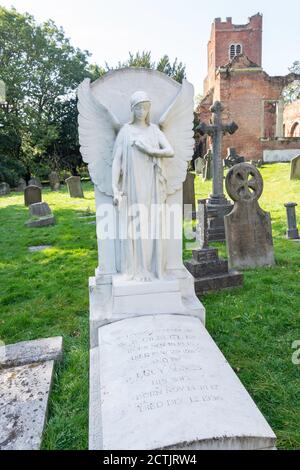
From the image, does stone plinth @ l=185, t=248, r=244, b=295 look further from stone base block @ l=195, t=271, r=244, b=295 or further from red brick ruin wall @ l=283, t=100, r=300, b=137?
red brick ruin wall @ l=283, t=100, r=300, b=137

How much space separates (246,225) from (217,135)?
3049 millimetres

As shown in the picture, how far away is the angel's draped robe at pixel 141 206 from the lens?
3188mm

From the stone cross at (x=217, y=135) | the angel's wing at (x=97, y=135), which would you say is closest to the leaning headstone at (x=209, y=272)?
the angel's wing at (x=97, y=135)

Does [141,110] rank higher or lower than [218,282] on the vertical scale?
higher

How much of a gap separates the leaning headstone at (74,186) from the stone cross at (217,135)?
8.54 meters

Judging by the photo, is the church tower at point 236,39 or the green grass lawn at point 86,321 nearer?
the green grass lawn at point 86,321

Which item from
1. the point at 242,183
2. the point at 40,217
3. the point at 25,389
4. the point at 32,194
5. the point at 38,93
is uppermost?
the point at 38,93

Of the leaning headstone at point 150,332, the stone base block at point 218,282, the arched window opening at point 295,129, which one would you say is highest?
the arched window opening at point 295,129

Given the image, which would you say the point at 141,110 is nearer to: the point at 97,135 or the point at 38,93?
the point at 97,135

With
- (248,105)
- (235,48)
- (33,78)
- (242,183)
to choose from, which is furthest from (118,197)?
(235,48)

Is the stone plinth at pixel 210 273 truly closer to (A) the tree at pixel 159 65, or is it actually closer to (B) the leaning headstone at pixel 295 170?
(B) the leaning headstone at pixel 295 170

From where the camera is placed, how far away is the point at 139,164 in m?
3.18

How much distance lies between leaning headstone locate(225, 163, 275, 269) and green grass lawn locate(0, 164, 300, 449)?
0.92 ft

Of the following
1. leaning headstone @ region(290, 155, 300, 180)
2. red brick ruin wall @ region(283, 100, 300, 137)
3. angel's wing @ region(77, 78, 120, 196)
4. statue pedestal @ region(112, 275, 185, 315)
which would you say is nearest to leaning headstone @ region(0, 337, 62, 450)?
statue pedestal @ region(112, 275, 185, 315)
